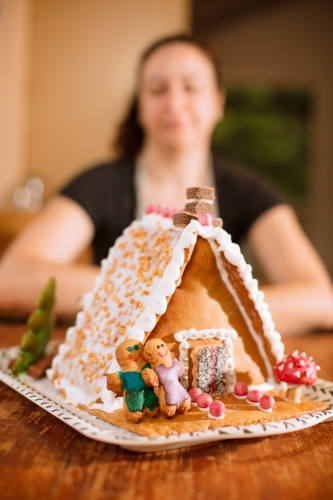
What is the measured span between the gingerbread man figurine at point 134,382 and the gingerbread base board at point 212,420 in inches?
0.5

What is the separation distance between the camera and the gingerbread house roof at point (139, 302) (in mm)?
684

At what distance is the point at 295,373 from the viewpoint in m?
0.70

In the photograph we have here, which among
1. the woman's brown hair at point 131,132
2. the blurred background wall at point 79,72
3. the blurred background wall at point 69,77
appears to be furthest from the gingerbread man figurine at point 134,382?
the blurred background wall at point 79,72

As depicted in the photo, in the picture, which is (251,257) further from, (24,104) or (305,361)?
(305,361)

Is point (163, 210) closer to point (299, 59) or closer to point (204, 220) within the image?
point (204, 220)

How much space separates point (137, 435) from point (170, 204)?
1.08m

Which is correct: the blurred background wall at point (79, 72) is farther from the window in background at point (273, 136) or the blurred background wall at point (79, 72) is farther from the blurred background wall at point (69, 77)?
the window in background at point (273, 136)

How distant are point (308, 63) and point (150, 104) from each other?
189 inches

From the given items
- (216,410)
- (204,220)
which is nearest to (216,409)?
(216,410)

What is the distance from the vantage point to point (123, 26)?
326 cm

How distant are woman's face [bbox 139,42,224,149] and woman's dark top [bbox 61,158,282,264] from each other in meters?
0.17

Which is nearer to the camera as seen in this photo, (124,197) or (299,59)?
(124,197)

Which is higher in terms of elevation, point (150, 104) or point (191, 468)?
point (150, 104)

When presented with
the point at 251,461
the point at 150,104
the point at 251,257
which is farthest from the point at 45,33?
the point at 251,461
